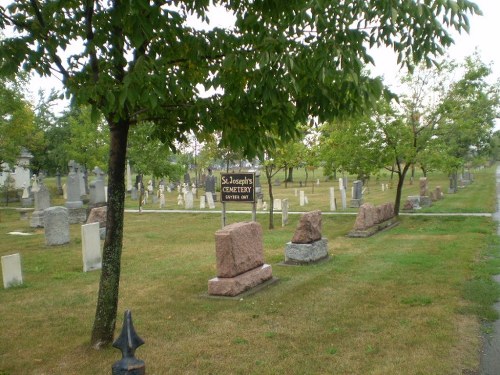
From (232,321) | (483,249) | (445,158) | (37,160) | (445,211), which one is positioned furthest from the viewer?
(37,160)

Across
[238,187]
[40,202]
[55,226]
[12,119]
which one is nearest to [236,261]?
[238,187]

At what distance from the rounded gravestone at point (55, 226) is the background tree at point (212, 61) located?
9.36 meters

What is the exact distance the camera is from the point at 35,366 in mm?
5328

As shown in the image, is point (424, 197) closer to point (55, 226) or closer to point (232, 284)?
point (55, 226)

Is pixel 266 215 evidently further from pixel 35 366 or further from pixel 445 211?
pixel 35 366

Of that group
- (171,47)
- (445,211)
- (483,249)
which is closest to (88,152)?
(445,211)

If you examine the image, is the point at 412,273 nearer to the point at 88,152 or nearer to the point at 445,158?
the point at 445,158

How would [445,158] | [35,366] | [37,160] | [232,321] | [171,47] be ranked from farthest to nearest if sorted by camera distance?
[37,160] < [445,158] < [232,321] < [171,47] < [35,366]

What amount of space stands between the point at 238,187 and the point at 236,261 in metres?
7.11

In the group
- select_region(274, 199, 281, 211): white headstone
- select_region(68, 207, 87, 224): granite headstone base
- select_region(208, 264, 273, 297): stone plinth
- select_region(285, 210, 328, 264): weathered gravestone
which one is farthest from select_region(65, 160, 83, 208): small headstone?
select_region(208, 264, 273, 297): stone plinth

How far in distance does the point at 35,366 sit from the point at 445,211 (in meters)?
20.3

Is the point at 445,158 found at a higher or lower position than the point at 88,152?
lower

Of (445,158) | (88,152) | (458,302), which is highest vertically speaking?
(88,152)

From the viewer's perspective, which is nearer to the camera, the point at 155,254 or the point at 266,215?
the point at 155,254
